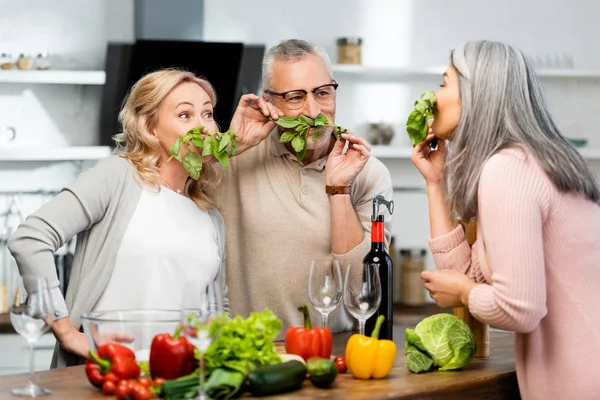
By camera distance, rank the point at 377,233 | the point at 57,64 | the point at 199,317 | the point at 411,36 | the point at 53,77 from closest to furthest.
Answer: the point at 199,317
the point at 377,233
the point at 53,77
the point at 57,64
the point at 411,36

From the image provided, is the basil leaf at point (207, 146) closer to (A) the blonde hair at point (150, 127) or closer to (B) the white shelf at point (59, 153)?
(A) the blonde hair at point (150, 127)

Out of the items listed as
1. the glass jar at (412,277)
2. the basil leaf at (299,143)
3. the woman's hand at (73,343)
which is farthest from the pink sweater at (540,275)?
the glass jar at (412,277)

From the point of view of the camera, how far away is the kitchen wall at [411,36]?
5.58 m

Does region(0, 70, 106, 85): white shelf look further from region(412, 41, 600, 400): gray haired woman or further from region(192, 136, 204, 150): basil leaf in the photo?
region(412, 41, 600, 400): gray haired woman

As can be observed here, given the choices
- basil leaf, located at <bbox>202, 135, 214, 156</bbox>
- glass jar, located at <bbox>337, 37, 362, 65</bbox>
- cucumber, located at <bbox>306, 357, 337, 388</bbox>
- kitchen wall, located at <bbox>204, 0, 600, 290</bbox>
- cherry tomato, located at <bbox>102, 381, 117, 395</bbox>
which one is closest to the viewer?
cherry tomato, located at <bbox>102, 381, 117, 395</bbox>

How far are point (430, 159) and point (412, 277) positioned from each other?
104 inches

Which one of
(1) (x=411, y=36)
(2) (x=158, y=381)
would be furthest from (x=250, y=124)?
(1) (x=411, y=36)

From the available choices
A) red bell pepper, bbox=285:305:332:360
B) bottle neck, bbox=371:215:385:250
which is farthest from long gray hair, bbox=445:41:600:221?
red bell pepper, bbox=285:305:332:360

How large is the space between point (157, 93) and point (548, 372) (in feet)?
4.99

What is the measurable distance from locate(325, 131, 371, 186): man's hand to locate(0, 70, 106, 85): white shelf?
2.34 m

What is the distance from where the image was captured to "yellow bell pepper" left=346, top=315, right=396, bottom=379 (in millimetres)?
2381

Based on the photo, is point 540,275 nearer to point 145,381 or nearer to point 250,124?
point 145,381

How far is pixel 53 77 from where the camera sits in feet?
16.6

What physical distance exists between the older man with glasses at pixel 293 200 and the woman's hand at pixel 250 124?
0.01m
